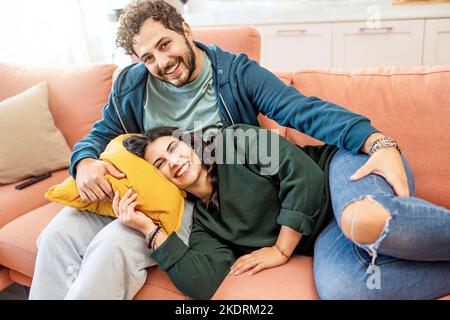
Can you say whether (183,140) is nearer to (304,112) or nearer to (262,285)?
(304,112)

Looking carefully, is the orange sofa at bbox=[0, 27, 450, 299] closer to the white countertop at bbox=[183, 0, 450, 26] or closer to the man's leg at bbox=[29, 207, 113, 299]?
the man's leg at bbox=[29, 207, 113, 299]

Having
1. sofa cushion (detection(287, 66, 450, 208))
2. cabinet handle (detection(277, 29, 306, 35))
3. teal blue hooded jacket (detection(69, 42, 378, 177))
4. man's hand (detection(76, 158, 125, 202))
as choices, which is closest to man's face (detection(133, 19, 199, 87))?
teal blue hooded jacket (detection(69, 42, 378, 177))

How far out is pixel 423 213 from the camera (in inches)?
32.5

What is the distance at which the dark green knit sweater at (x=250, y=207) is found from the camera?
106 cm

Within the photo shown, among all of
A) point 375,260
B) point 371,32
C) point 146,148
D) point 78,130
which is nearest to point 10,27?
point 78,130

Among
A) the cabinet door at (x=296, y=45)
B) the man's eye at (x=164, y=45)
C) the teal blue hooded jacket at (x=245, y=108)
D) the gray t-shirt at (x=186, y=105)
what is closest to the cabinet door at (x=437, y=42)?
the cabinet door at (x=296, y=45)

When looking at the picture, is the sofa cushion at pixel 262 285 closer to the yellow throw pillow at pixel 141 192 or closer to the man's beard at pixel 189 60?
the yellow throw pillow at pixel 141 192

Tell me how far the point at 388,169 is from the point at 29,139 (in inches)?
56.6

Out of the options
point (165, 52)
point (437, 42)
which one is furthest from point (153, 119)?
point (437, 42)

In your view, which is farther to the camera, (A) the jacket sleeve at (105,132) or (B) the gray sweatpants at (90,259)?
(A) the jacket sleeve at (105,132)

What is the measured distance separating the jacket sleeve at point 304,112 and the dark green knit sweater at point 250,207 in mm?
87

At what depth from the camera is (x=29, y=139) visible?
169 cm

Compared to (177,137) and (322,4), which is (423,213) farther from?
(322,4)
